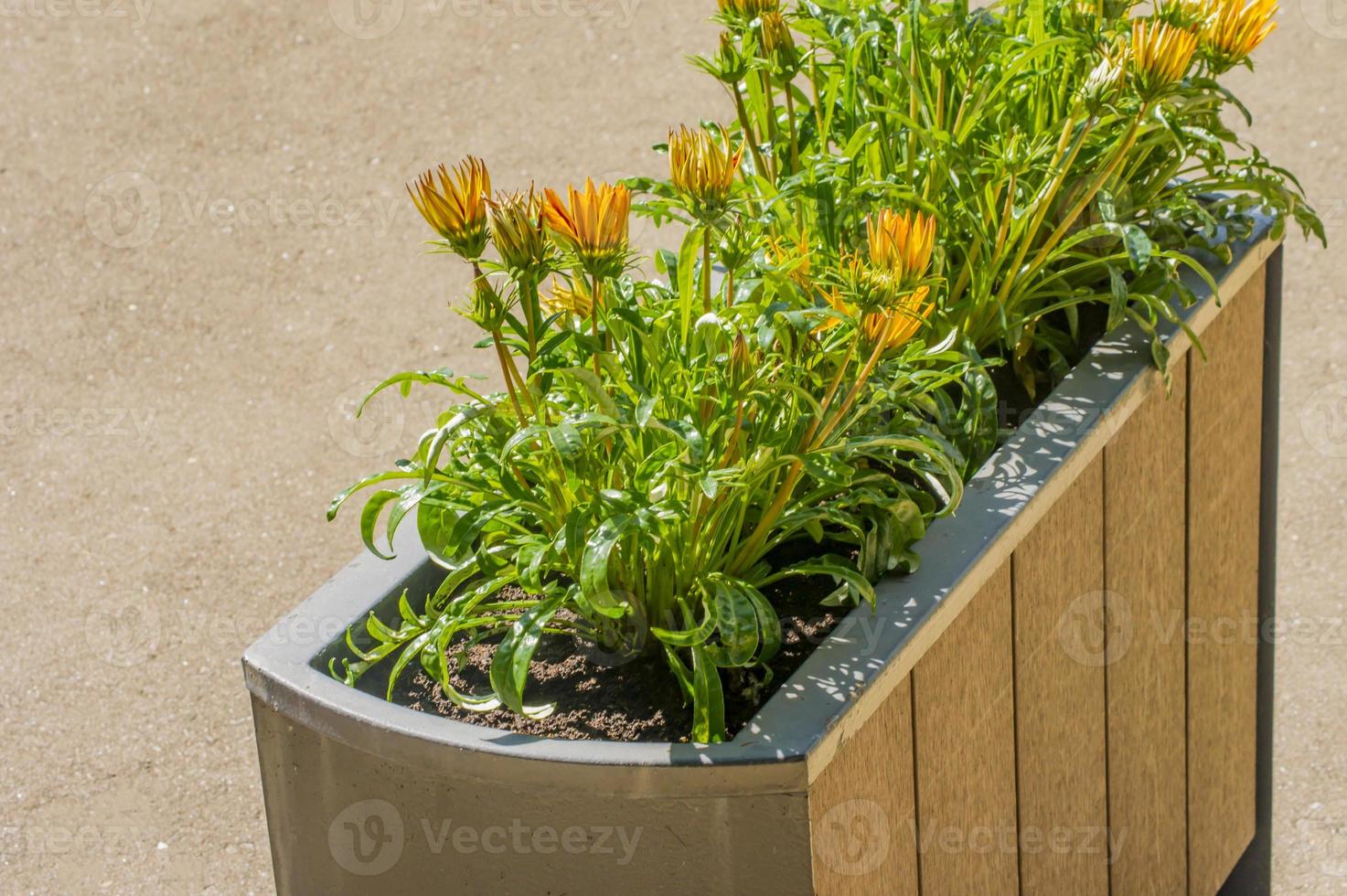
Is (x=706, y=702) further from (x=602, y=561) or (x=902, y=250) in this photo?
(x=902, y=250)

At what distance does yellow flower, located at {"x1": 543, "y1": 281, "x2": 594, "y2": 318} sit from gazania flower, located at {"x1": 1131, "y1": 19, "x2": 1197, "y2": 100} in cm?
55

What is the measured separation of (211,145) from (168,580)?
5.09 ft

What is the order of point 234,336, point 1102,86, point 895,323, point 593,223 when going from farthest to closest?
1. point 234,336
2. point 1102,86
3. point 895,323
4. point 593,223

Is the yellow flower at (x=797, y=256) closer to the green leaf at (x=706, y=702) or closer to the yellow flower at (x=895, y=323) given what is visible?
the yellow flower at (x=895, y=323)

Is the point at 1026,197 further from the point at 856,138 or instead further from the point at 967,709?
the point at 967,709

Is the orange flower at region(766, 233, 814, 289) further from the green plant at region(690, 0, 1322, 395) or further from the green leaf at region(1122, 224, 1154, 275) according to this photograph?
the green leaf at region(1122, 224, 1154, 275)

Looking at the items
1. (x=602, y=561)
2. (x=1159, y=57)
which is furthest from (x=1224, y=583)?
(x=602, y=561)

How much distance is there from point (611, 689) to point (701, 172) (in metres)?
0.49

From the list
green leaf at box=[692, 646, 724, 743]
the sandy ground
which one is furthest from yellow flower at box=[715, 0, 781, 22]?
the sandy ground

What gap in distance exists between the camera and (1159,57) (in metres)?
1.61

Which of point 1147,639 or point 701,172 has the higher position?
point 701,172

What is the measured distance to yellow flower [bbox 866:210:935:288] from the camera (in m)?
1.38

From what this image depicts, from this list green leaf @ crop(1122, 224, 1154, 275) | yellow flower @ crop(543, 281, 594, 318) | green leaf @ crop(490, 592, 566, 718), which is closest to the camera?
green leaf @ crop(490, 592, 566, 718)

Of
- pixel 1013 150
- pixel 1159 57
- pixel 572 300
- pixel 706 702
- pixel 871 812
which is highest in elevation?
pixel 1159 57
